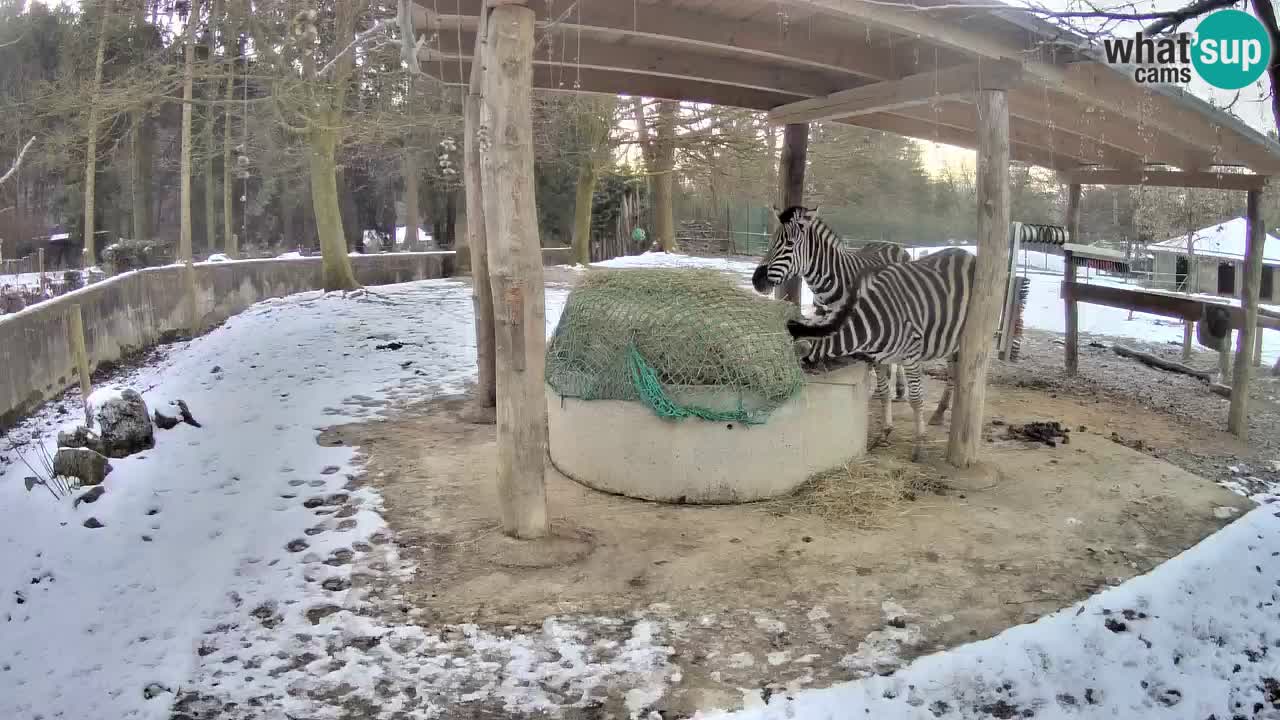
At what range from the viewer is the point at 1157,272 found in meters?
18.9

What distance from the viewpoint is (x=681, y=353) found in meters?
5.51

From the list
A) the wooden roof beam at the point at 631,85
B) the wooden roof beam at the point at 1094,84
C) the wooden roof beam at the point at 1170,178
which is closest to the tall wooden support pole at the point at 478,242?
the wooden roof beam at the point at 631,85

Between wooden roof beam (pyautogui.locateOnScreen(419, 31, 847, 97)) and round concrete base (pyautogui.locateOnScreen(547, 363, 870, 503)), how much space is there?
276 cm

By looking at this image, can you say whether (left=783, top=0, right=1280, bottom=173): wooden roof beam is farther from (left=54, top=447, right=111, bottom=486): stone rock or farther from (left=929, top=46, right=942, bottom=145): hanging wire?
(left=54, top=447, right=111, bottom=486): stone rock

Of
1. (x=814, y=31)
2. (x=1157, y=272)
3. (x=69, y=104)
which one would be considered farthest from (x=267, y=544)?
(x=1157, y=272)

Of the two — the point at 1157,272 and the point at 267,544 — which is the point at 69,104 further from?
the point at 1157,272

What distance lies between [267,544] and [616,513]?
2026 millimetres

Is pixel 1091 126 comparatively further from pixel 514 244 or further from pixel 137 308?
pixel 137 308

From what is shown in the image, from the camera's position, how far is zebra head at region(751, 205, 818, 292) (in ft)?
21.1

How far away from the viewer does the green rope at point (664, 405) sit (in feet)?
17.6

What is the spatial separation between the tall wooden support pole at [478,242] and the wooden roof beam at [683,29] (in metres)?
0.43

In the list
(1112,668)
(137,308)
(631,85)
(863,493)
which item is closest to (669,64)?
(631,85)

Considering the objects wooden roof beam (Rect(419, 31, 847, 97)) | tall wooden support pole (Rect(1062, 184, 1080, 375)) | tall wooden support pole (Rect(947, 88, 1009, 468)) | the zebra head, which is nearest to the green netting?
the zebra head

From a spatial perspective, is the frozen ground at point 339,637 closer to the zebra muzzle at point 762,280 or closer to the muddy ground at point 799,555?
the muddy ground at point 799,555
